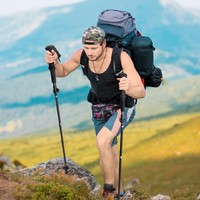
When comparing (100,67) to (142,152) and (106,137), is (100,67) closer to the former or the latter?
(106,137)

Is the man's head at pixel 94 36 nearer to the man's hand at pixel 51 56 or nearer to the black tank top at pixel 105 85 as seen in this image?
the black tank top at pixel 105 85

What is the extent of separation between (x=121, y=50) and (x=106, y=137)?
2.10 m

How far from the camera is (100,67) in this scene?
11.2m

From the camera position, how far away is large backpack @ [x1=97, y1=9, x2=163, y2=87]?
11047 mm

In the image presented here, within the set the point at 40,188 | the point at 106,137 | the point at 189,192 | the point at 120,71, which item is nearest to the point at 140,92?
the point at 120,71

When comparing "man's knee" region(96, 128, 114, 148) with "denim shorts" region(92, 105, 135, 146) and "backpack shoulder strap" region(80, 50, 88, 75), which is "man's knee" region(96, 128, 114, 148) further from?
"backpack shoulder strap" region(80, 50, 88, 75)

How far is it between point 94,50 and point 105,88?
3.41 feet

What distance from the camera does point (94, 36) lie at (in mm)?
10852

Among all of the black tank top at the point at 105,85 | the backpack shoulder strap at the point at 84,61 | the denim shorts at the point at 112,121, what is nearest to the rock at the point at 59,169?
the denim shorts at the point at 112,121

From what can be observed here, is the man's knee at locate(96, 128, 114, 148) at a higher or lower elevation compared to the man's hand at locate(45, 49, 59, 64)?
lower

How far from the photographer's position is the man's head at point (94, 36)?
35.6 feet

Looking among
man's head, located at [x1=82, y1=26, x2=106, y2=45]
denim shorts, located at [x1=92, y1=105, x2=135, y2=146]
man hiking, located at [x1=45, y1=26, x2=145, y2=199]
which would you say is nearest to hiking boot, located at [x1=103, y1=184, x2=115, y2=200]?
man hiking, located at [x1=45, y1=26, x2=145, y2=199]

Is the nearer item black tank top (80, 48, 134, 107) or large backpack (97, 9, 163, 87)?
large backpack (97, 9, 163, 87)

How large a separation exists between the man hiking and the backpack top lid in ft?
1.48
